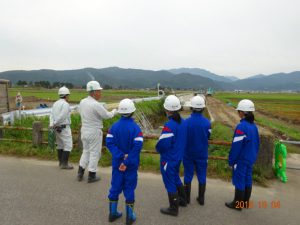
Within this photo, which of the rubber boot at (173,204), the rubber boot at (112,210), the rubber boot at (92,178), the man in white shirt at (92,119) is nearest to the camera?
the rubber boot at (112,210)

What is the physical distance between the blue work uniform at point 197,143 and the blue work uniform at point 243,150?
0.45m

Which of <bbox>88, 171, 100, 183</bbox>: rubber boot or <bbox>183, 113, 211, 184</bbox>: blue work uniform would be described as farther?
<bbox>88, 171, 100, 183</bbox>: rubber boot

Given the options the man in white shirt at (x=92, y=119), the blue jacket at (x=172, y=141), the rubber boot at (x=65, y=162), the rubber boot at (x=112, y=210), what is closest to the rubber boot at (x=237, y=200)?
the blue jacket at (x=172, y=141)

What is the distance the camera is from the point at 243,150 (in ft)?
12.6

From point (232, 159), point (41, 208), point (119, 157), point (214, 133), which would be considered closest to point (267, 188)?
point (232, 159)

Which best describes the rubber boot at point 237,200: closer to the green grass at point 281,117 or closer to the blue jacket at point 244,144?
the blue jacket at point 244,144

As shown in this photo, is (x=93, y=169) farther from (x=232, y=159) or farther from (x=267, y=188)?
(x=267, y=188)

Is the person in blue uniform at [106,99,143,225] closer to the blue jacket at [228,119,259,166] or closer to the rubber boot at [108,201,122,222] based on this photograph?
the rubber boot at [108,201,122,222]

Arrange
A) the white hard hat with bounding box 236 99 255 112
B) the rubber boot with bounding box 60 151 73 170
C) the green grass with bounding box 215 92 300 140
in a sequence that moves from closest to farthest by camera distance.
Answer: the white hard hat with bounding box 236 99 255 112 → the rubber boot with bounding box 60 151 73 170 → the green grass with bounding box 215 92 300 140

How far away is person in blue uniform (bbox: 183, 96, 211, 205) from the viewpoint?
4039 mm

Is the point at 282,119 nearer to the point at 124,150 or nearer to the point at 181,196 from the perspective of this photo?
the point at 181,196

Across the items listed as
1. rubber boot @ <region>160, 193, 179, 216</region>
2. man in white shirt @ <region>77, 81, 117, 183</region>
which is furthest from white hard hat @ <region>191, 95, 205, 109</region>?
man in white shirt @ <region>77, 81, 117, 183</region>
